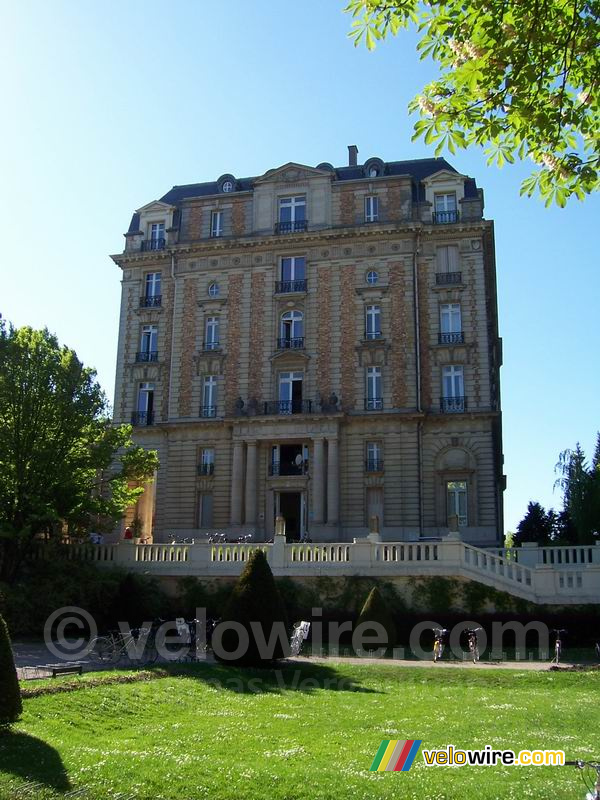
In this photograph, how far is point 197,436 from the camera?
3931 cm

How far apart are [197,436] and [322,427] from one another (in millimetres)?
6528

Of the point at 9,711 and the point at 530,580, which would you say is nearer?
the point at 9,711

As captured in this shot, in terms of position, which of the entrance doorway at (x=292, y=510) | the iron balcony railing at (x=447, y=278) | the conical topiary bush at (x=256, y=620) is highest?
the iron balcony railing at (x=447, y=278)

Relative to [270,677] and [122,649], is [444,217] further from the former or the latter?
[270,677]

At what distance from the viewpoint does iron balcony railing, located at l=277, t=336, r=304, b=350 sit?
39750mm

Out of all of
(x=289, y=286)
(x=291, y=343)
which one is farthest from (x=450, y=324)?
(x=289, y=286)

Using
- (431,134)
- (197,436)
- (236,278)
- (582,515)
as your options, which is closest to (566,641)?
(431,134)

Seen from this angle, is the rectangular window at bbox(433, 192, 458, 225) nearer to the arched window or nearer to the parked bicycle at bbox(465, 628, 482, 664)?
the arched window

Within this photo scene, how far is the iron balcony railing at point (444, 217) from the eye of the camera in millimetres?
39375

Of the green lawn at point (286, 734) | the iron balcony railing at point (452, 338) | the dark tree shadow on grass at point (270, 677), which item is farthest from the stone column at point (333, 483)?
the green lawn at point (286, 734)

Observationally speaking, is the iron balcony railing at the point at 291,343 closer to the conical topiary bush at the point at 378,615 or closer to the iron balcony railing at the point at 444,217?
the iron balcony railing at the point at 444,217

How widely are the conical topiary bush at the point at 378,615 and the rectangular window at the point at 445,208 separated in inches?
923

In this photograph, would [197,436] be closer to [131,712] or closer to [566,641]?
[566,641]

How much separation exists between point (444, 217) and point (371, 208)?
12.3 feet
